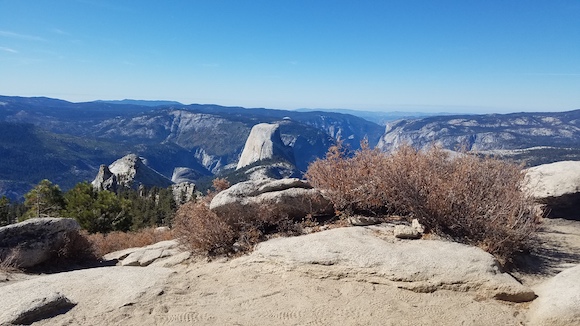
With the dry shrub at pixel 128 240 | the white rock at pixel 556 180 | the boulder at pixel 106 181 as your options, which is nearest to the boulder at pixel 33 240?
the dry shrub at pixel 128 240

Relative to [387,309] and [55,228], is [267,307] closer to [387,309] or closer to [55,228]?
[387,309]

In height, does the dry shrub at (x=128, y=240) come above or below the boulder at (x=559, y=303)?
below

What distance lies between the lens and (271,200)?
34.4 ft

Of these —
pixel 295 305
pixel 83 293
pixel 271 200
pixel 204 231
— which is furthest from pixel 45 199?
pixel 295 305

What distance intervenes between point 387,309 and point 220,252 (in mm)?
4827

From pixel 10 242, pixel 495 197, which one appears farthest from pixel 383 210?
pixel 10 242

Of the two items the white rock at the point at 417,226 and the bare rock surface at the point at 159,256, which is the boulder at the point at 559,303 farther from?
the bare rock surface at the point at 159,256

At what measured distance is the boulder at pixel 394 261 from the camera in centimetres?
712

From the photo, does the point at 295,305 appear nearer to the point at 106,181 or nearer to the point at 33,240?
the point at 33,240

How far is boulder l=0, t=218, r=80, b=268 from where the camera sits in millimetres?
12148

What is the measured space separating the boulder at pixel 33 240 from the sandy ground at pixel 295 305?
7.04 meters

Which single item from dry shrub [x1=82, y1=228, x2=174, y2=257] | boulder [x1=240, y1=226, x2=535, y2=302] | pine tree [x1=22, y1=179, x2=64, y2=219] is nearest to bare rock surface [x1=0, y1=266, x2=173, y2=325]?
boulder [x1=240, y1=226, x2=535, y2=302]

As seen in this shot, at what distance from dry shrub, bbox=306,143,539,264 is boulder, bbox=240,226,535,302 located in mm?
938

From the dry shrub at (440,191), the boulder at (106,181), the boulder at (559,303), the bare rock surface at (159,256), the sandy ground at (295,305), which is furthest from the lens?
the boulder at (106,181)
